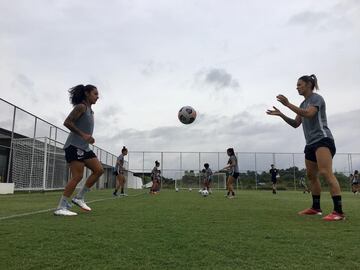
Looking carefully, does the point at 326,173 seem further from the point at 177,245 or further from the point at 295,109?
the point at 177,245

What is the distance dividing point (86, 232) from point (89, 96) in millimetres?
2927

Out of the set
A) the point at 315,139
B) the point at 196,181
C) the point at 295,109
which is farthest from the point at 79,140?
the point at 196,181

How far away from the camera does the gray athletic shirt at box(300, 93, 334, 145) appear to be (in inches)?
225

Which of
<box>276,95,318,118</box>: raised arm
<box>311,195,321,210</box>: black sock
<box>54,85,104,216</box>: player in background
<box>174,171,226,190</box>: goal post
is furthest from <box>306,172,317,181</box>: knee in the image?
<box>174,171,226,190</box>: goal post

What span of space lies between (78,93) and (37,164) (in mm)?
14381

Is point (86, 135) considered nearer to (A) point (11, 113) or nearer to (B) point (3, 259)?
(B) point (3, 259)

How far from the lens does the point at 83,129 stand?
6.16m

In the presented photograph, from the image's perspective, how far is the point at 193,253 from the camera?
291 cm

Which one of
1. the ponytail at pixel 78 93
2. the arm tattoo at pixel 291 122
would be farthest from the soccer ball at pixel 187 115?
the ponytail at pixel 78 93

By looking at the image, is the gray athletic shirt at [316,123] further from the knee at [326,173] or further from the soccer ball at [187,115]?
the soccer ball at [187,115]

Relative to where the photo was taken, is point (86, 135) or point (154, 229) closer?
point (154, 229)

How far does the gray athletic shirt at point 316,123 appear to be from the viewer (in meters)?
5.72

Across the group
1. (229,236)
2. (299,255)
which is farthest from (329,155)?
(299,255)

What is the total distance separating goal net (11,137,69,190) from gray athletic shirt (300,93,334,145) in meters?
13.9
